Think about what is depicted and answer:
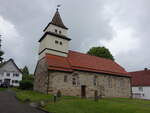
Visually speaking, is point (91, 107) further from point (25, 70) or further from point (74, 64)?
point (25, 70)

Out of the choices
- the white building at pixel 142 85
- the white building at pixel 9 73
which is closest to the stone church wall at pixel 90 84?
the white building at pixel 142 85

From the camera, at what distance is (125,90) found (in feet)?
117

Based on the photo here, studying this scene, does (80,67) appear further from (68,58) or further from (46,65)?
(46,65)

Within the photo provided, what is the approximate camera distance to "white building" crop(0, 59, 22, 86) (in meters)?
52.4

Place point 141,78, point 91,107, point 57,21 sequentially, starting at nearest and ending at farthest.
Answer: point 91,107, point 57,21, point 141,78

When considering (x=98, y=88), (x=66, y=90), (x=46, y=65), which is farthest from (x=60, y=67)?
(x=98, y=88)

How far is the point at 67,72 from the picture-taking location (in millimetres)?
27219

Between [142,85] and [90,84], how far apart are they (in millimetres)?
23393

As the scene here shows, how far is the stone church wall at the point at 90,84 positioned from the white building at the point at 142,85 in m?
10.4

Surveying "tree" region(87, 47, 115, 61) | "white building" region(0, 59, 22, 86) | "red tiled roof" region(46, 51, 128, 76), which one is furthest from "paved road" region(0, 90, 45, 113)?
"white building" region(0, 59, 22, 86)

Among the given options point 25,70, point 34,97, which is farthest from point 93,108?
point 25,70

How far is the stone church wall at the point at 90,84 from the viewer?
84.4ft

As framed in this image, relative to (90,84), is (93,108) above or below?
below

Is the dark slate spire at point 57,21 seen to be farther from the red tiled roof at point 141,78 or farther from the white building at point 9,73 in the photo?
the red tiled roof at point 141,78
